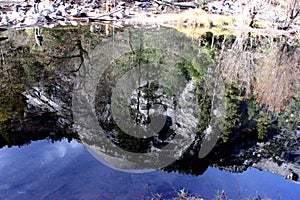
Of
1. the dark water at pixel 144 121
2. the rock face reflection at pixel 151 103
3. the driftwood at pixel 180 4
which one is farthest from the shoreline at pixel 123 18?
the dark water at pixel 144 121

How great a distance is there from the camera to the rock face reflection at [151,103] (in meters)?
8.39

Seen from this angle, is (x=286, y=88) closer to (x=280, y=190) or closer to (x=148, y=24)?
(x=280, y=190)

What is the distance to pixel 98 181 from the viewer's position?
695cm

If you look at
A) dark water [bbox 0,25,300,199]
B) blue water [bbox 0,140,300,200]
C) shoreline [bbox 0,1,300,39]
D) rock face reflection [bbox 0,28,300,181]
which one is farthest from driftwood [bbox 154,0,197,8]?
blue water [bbox 0,140,300,200]

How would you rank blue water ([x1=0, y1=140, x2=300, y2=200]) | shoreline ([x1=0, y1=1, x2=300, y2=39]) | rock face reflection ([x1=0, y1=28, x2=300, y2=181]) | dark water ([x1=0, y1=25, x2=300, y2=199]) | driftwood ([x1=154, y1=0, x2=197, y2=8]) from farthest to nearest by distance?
1. driftwood ([x1=154, y1=0, x2=197, y2=8])
2. shoreline ([x1=0, y1=1, x2=300, y2=39])
3. rock face reflection ([x1=0, y1=28, x2=300, y2=181])
4. dark water ([x1=0, y1=25, x2=300, y2=199])
5. blue water ([x1=0, y1=140, x2=300, y2=200])

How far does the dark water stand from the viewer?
7086 millimetres

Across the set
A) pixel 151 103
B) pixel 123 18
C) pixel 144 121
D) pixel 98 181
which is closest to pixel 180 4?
pixel 123 18

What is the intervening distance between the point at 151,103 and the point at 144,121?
104cm

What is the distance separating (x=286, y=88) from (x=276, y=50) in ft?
17.6

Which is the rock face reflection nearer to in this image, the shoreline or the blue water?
the blue water

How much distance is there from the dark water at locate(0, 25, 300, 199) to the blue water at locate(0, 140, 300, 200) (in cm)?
2

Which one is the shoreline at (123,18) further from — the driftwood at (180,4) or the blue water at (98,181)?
the blue water at (98,181)

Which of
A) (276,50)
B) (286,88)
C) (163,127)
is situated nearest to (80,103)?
(163,127)

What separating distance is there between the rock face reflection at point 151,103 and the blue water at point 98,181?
0.36 meters
